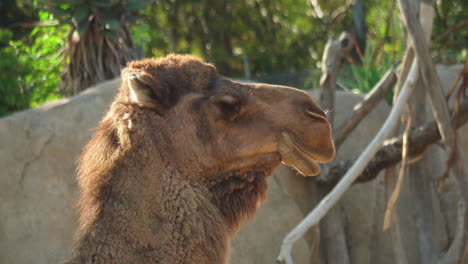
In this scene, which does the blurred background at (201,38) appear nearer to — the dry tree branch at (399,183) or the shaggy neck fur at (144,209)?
the dry tree branch at (399,183)

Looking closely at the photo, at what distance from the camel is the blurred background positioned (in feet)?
13.2

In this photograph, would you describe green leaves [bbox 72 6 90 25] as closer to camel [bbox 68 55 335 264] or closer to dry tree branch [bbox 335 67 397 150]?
Result: dry tree branch [bbox 335 67 397 150]

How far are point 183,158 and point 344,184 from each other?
2.41m

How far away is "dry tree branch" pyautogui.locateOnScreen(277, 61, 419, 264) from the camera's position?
4727 millimetres

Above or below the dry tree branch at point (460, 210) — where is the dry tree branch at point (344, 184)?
above

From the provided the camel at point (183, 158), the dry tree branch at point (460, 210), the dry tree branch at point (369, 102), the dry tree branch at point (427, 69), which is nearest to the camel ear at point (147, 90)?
the camel at point (183, 158)

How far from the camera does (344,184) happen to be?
16.2 ft

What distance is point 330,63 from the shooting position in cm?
635

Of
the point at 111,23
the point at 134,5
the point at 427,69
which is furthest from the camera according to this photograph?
the point at 134,5

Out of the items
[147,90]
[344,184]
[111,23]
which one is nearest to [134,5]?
[111,23]

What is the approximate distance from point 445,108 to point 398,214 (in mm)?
1606

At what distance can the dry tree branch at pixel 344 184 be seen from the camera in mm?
4727

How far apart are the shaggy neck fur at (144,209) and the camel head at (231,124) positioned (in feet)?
0.27

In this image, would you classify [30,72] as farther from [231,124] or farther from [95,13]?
[231,124]
